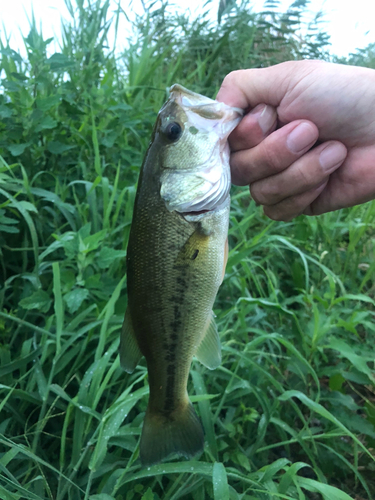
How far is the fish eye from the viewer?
144 cm

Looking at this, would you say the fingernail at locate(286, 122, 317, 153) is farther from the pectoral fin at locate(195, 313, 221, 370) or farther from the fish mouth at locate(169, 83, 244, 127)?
the pectoral fin at locate(195, 313, 221, 370)

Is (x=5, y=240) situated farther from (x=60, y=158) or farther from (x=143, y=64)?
(x=143, y=64)

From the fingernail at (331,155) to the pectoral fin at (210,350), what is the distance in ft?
2.96

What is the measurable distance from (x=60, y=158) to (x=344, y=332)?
2299mm

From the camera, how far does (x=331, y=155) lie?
164 cm

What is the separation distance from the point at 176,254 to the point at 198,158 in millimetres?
407

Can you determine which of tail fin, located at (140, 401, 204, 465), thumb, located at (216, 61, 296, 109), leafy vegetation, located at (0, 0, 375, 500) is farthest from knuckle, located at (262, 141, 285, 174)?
tail fin, located at (140, 401, 204, 465)

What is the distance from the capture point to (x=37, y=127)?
88.6 inches

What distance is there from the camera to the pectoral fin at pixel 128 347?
57.0 inches

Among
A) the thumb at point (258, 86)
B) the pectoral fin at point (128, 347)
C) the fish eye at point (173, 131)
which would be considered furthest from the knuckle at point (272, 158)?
the pectoral fin at point (128, 347)

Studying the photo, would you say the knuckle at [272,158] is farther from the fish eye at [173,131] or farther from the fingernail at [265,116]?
the fish eye at [173,131]

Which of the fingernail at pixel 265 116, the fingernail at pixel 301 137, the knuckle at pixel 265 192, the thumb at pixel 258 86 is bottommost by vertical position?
the knuckle at pixel 265 192

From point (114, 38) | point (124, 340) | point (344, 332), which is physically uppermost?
point (114, 38)

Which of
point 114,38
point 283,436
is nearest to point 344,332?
point 283,436
